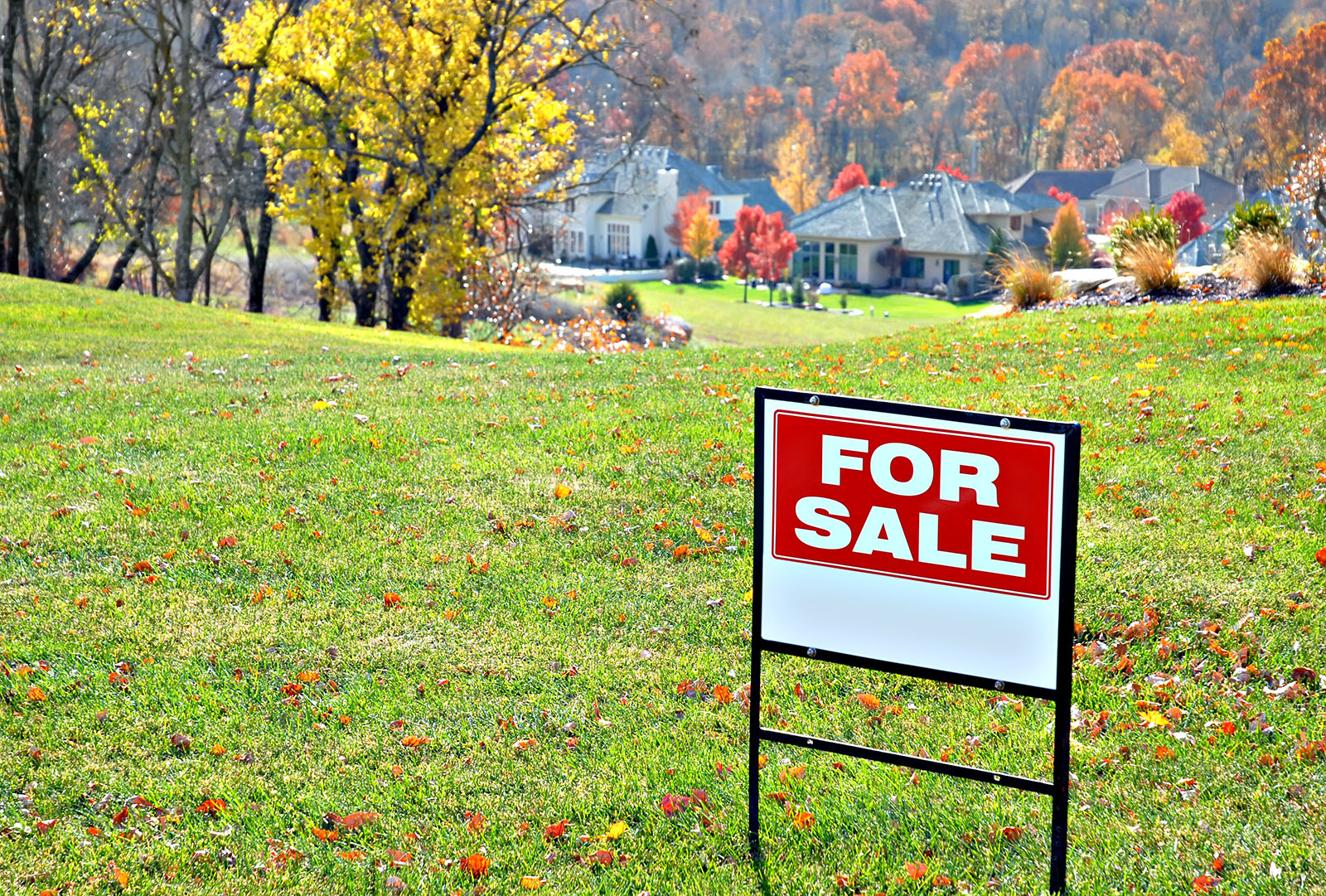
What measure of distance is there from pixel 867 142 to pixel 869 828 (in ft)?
382

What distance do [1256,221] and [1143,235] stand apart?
171 centimetres

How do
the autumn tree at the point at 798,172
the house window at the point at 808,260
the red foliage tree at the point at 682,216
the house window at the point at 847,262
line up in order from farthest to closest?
the autumn tree at the point at 798,172
the red foliage tree at the point at 682,216
the house window at the point at 808,260
the house window at the point at 847,262

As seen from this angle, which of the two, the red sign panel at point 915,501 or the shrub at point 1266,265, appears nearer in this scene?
the red sign panel at point 915,501

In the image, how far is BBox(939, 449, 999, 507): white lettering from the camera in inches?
125

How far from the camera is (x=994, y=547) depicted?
10.5ft

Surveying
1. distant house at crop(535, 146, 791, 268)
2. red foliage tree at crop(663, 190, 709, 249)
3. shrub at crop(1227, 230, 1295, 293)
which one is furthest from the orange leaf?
red foliage tree at crop(663, 190, 709, 249)

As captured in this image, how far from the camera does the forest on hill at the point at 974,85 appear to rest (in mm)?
100750

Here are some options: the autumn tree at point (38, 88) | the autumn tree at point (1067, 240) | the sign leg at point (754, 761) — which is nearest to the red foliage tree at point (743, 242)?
the autumn tree at point (1067, 240)

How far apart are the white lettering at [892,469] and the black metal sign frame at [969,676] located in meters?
0.11

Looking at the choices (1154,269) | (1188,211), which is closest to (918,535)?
(1154,269)

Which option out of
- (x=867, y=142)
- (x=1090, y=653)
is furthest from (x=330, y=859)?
(x=867, y=142)

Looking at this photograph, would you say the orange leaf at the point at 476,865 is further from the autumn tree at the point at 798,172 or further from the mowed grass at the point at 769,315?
the autumn tree at the point at 798,172

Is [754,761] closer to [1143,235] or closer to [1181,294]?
[1181,294]

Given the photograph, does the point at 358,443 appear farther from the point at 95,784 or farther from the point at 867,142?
the point at 867,142
